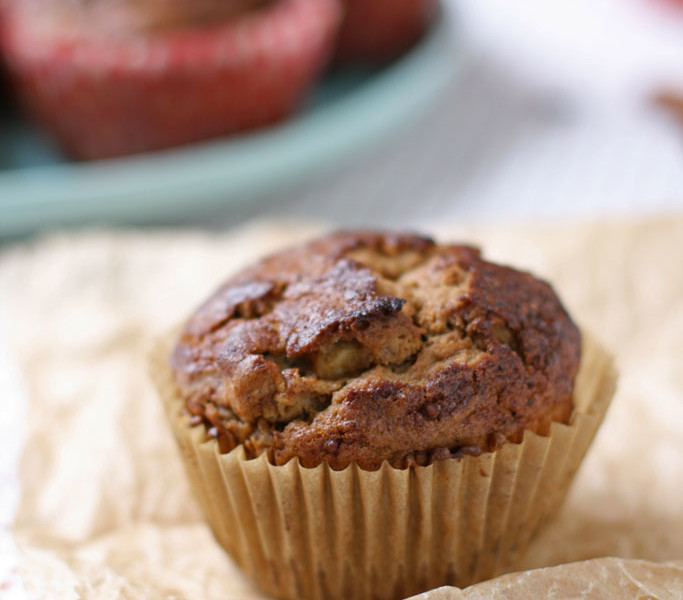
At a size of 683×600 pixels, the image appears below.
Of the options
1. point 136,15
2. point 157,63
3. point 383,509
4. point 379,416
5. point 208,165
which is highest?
point 136,15

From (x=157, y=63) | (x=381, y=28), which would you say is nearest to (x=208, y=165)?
(x=157, y=63)

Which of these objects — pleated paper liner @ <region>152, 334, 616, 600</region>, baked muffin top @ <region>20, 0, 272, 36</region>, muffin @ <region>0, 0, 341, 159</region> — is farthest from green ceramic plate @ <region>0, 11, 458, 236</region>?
pleated paper liner @ <region>152, 334, 616, 600</region>

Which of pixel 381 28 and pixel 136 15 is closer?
pixel 136 15

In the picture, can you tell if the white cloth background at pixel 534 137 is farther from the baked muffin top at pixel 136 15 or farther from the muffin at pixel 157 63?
the baked muffin top at pixel 136 15

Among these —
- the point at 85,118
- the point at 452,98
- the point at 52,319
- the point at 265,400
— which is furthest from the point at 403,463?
the point at 452,98

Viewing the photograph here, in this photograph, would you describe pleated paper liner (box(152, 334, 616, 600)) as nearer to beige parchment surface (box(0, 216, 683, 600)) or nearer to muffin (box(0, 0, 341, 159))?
beige parchment surface (box(0, 216, 683, 600))

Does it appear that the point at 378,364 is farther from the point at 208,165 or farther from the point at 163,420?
the point at 208,165
